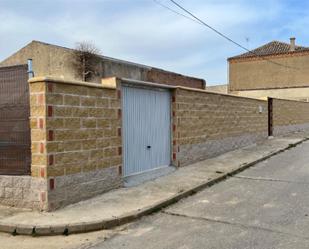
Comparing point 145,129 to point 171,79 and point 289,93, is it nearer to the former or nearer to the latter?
point 171,79

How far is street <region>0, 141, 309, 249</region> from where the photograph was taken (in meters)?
5.79

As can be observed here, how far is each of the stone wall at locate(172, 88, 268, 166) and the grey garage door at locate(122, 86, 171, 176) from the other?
17.0 inches

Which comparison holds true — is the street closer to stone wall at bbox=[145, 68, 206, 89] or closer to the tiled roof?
stone wall at bbox=[145, 68, 206, 89]

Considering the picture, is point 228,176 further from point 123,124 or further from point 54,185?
point 54,185

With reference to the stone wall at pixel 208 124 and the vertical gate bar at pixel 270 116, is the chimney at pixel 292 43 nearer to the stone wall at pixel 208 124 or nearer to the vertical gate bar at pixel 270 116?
the vertical gate bar at pixel 270 116

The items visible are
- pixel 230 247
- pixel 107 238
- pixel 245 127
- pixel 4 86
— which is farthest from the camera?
pixel 245 127

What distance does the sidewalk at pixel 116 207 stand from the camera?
252 inches

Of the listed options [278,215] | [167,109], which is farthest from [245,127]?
[278,215]

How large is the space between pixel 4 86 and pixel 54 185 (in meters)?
2.22

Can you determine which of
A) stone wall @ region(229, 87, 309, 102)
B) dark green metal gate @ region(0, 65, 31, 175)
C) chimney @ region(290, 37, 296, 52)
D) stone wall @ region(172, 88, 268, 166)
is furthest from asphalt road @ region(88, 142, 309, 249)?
chimney @ region(290, 37, 296, 52)

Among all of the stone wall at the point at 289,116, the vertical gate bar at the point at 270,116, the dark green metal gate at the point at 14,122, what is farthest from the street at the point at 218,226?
the stone wall at the point at 289,116

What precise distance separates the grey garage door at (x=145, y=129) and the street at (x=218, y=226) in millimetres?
1793

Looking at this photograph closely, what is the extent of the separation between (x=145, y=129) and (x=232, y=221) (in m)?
4.09

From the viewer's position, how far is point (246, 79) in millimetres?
47688
